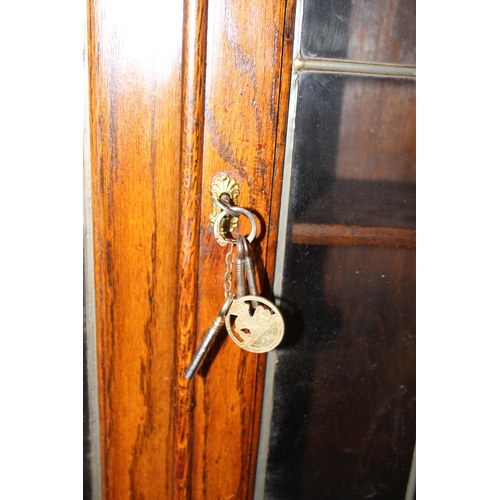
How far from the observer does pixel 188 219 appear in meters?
0.50

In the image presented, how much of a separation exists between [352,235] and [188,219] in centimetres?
20

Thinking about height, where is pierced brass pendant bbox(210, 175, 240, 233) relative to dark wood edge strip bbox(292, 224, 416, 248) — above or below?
above

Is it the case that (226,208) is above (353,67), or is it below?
below

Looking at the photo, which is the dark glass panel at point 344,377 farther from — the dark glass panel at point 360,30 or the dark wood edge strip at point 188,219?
the dark glass panel at point 360,30

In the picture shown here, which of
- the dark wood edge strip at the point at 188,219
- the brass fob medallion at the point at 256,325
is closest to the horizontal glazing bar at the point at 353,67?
the dark wood edge strip at the point at 188,219

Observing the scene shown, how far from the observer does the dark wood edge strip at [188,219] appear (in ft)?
1.50

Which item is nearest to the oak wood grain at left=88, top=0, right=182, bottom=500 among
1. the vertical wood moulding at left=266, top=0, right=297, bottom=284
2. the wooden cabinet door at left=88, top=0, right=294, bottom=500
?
the wooden cabinet door at left=88, top=0, right=294, bottom=500

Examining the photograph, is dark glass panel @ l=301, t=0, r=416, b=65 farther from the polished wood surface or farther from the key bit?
the key bit

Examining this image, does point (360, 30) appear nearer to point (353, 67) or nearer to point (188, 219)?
point (353, 67)

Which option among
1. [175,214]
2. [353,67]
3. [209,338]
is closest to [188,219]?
[175,214]

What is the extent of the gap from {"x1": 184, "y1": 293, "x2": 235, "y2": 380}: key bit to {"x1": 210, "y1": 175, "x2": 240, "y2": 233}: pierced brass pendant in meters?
0.08

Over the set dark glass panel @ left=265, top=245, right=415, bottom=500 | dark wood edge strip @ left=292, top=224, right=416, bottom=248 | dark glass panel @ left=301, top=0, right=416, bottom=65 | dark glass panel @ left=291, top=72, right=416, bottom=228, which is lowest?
dark glass panel @ left=265, top=245, right=415, bottom=500

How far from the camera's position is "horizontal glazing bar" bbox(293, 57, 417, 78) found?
50cm
